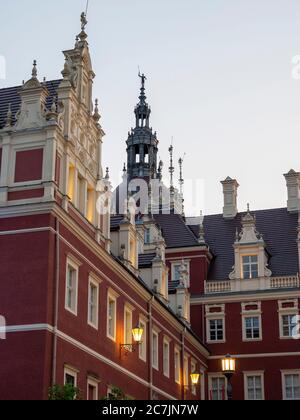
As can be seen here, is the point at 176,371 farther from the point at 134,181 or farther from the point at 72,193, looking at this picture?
the point at 134,181

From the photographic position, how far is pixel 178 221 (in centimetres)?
6331

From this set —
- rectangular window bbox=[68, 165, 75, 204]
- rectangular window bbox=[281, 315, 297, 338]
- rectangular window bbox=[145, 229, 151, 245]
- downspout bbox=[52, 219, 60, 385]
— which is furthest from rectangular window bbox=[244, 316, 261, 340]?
downspout bbox=[52, 219, 60, 385]

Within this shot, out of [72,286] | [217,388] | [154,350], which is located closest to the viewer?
[72,286]

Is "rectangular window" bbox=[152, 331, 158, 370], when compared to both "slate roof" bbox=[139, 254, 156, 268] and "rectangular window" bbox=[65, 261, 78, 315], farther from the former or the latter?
"rectangular window" bbox=[65, 261, 78, 315]

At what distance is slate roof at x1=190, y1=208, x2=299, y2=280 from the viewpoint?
59.6 m

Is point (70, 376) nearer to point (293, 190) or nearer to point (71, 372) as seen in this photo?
point (71, 372)

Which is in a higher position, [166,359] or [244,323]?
[244,323]

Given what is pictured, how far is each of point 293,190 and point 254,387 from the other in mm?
16420

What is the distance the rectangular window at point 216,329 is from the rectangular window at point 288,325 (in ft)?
14.8

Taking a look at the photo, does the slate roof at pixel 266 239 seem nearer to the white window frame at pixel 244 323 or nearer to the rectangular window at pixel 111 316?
the white window frame at pixel 244 323

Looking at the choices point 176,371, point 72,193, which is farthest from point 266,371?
point 72,193

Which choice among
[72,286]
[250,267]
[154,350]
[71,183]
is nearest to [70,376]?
[72,286]

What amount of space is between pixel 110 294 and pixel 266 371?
22230 mm

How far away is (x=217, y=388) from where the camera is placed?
2254 inches
